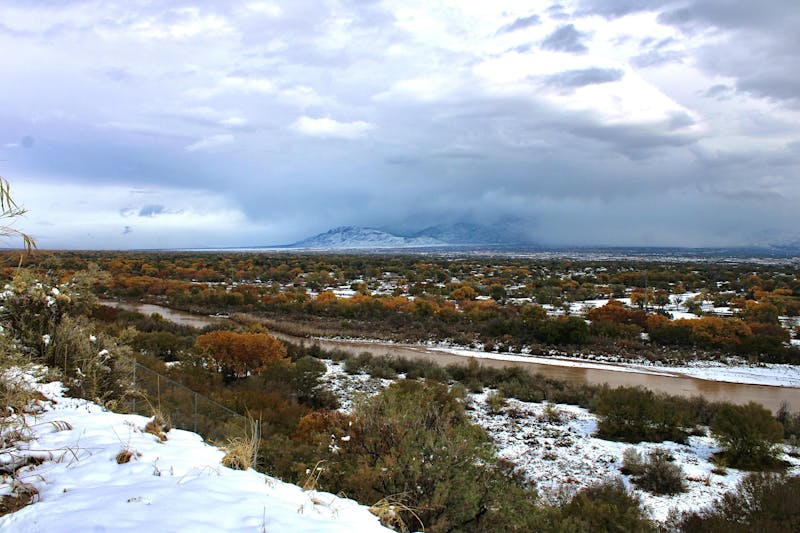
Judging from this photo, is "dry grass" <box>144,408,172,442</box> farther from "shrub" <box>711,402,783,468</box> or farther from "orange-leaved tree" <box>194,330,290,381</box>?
"shrub" <box>711,402,783,468</box>

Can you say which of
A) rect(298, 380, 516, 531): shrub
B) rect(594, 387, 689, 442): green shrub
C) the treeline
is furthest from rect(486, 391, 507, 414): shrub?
rect(298, 380, 516, 531): shrub

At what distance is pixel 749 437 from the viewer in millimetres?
12992

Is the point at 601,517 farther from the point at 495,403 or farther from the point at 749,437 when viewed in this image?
the point at 495,403

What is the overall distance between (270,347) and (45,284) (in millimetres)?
11380

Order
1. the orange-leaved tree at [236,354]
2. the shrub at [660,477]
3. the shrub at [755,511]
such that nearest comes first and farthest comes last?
the shrub at [755,511]
the shrub at [660,477]
the orange-leaved tree at [236,354]

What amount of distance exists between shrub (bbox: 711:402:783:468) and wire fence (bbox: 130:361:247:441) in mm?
12526

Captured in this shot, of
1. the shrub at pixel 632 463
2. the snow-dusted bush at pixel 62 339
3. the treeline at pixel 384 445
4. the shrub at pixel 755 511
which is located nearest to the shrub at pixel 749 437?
the treeline at pixel 384 445

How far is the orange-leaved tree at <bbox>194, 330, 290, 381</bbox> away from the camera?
19.4m

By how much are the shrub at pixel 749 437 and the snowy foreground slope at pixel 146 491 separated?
12624 millimetres

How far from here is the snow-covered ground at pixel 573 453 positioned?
11.2 metres

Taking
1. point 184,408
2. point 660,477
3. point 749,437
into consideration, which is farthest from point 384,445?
point 749,437

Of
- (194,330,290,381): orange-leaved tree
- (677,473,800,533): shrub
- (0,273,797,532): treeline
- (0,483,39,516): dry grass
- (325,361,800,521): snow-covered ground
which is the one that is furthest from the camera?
(194,330,290,381): orange-leaved tree

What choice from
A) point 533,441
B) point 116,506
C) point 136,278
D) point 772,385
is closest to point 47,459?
point 116,506

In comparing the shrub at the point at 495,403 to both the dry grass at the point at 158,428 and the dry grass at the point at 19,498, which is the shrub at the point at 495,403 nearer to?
the dry grass at the point at 158,428
